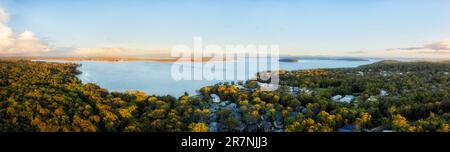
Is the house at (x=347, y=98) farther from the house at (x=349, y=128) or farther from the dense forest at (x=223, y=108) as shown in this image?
the house at (x=349, y=128)

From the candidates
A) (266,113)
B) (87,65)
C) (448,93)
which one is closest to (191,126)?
(266,113)

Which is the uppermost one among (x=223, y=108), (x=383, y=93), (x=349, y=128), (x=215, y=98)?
(x=383, y=93)

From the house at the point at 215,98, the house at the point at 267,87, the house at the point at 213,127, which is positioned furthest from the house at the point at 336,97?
the house at the point at 213,127

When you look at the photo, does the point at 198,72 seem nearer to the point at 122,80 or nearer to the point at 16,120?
the point at 122,80

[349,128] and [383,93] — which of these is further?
[383,93]

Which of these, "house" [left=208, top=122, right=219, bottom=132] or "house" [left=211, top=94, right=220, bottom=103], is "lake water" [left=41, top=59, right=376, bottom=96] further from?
"house" [left=208, top=122, right=219, bottom=132]

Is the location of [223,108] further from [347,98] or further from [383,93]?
[383,93]

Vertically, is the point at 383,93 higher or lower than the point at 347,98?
higher

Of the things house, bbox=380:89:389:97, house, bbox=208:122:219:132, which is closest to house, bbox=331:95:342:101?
house, bbox=380:89:389:97

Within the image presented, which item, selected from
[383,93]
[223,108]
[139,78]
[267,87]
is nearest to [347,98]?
[383,93]
